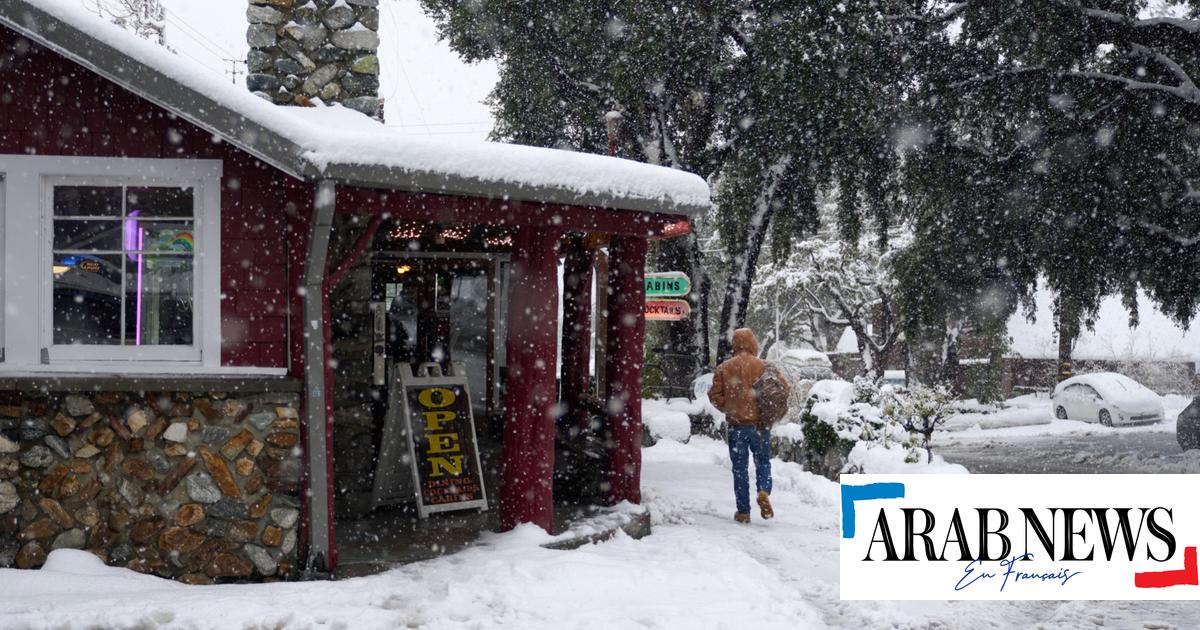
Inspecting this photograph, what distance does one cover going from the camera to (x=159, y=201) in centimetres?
595

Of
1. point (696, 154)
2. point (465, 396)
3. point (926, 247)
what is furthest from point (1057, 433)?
point (465, 396)

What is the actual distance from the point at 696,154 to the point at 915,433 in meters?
7.75

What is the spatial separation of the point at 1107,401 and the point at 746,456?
19.8 m

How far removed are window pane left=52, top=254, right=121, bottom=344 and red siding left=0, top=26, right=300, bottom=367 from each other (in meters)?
0.69

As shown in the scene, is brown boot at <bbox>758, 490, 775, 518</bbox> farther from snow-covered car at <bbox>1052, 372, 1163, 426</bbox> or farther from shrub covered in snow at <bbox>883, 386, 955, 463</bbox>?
snow-covered car at <bbox>1052, 372, 1163, 426</bbox>

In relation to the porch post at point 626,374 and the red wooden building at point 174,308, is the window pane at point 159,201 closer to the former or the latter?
the red wooden building at point 174,308

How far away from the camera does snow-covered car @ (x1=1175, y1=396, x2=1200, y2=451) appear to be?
54.9 ft

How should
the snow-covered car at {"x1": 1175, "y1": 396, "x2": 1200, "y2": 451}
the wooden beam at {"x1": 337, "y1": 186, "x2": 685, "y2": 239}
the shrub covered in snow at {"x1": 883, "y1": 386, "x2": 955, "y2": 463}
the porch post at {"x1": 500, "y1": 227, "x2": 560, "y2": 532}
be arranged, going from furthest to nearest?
the snow-covered car at {"x1": 1175, "y1": 396, "x2": 1200, "y2": 451} < the shrub covered in snow at {"x1": 883, "y1": 386, "x2": 955, "y2": 463} < the porch post at {"x1": 500, "y1": 227, "x2": 560, "y2": 532} < the wooden beam at {"x1": 337, "y1": 186, "x2": 685, "y2": 239}

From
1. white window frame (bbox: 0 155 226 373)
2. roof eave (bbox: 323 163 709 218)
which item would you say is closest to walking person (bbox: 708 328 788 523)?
roof eave (bbox: 323 163 709 218)

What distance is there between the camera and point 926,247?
1688 cm

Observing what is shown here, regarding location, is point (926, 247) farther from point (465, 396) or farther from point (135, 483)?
point (135, 483)

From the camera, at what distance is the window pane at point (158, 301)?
232 inches

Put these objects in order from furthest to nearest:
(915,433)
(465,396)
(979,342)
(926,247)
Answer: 1. (979,342)
2. (926,247)
3. (915,433)
4. (465,396)

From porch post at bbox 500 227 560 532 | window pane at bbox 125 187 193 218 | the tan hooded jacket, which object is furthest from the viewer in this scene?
the tan hooded jacket
